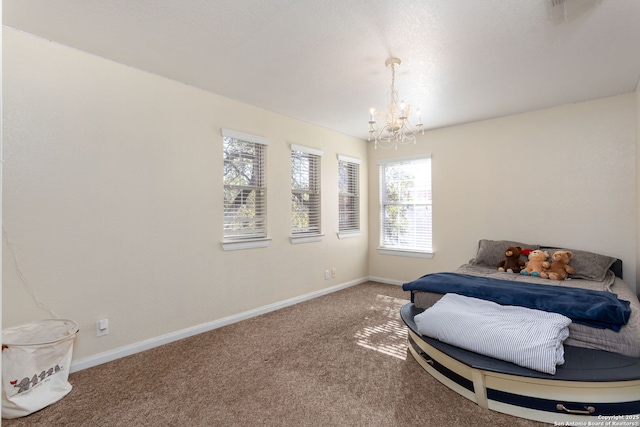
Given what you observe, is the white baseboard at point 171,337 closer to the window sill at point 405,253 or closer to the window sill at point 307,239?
the window sill at point 307,239

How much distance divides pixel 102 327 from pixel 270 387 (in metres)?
1.52

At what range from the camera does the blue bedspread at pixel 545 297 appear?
2.09 meters

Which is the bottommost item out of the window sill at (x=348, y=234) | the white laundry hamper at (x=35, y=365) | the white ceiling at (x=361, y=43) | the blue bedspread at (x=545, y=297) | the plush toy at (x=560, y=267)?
the white laundry hamper at (x=35, y=365)

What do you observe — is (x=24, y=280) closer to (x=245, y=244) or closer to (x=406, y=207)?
(x=245, y=244)

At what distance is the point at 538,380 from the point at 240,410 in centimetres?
183

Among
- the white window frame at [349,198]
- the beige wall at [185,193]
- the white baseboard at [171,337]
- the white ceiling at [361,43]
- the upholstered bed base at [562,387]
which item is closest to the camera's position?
the upholstered bed base at [562,387]

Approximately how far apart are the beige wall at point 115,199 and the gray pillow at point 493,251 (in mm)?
2708

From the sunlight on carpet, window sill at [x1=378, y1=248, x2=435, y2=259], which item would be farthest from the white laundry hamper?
window sill at [x1=378, y1=248, x2=435, y2=259]

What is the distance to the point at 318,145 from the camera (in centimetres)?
461

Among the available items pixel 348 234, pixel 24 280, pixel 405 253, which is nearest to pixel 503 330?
pixel 405 253

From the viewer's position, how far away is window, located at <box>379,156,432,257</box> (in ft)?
16.0

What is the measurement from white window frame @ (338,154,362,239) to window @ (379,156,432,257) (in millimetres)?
424

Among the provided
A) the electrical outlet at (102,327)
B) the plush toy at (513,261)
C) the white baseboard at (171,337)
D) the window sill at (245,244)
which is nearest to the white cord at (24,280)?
the electrical outlet at (102,327)

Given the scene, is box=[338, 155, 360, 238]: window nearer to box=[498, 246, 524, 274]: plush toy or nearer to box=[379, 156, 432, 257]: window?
box=[379, 156, 432, 257]: window
